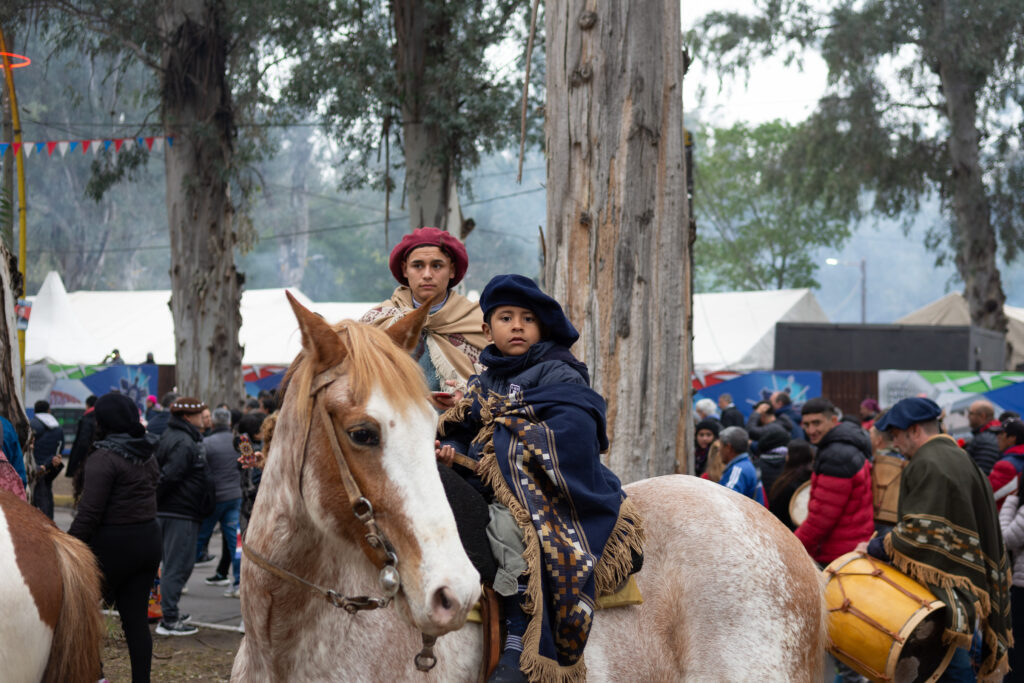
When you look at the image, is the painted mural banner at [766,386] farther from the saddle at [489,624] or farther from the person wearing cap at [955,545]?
the saddle at [489,624]

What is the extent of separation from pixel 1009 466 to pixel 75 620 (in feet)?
22.1

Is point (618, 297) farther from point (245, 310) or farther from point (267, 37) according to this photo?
point (245, 310)

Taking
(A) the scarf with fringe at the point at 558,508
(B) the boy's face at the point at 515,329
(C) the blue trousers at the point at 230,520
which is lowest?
(C) the blue trousers at the point at 230,520

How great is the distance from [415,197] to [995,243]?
1633cm

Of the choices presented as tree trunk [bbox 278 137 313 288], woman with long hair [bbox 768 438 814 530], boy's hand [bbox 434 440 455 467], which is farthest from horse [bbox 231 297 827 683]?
tree trunk [bbox 278 137 313 288]

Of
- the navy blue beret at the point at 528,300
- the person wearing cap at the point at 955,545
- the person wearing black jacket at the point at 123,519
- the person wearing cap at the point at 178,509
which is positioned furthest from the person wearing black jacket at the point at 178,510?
the navy blue beret at the point at 528,300

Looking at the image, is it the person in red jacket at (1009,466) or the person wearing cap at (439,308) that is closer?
the person wearing cap at (439,308)

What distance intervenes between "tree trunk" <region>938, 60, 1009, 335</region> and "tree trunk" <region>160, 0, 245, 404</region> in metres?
17.3

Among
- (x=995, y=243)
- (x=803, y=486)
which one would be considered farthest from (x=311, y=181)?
(x=803, y=486)

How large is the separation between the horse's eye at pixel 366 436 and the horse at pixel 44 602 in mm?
2122

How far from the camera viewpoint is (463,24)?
13.4m

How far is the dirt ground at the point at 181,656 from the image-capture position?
7.15 meters

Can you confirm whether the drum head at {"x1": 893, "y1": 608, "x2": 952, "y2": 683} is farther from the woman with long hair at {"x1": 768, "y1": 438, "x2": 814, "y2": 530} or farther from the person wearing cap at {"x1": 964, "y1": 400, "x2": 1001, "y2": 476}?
the person wearing cap at {"x1": 964, "y1": 400, "x2": 1001, "y2": 476}

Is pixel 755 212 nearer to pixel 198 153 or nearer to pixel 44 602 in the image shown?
pixel 198 153
